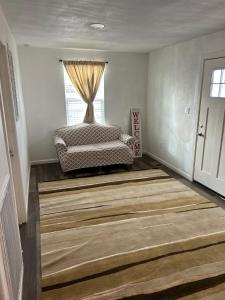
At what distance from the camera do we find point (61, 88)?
4.67m

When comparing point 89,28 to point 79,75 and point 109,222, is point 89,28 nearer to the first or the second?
point 79,75

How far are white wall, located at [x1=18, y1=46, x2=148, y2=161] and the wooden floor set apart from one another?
30.2 inches

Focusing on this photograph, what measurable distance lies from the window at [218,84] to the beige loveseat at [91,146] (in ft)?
6.13

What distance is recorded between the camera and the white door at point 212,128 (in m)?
3.17

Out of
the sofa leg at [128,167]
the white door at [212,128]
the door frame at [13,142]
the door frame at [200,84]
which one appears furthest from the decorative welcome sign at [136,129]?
the door frame at [13,142]

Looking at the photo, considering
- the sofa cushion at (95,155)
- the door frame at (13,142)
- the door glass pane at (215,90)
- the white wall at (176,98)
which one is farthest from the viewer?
the sofa cushion at (95,155)

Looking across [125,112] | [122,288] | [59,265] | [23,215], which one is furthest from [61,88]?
[122,288]

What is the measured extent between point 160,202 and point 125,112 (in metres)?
2.68

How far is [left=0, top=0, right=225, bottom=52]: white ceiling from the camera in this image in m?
2.05

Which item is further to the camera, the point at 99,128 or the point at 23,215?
the point at 99,128

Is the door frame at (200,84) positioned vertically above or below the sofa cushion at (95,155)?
above

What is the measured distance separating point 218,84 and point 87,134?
2.65 meters

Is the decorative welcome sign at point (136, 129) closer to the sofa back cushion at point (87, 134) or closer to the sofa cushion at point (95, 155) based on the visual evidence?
the sofa back cushion at point (87, 134)

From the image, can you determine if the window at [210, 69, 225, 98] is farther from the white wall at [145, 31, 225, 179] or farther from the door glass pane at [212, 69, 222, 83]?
the white wall at [145, 31, 225, 179]
